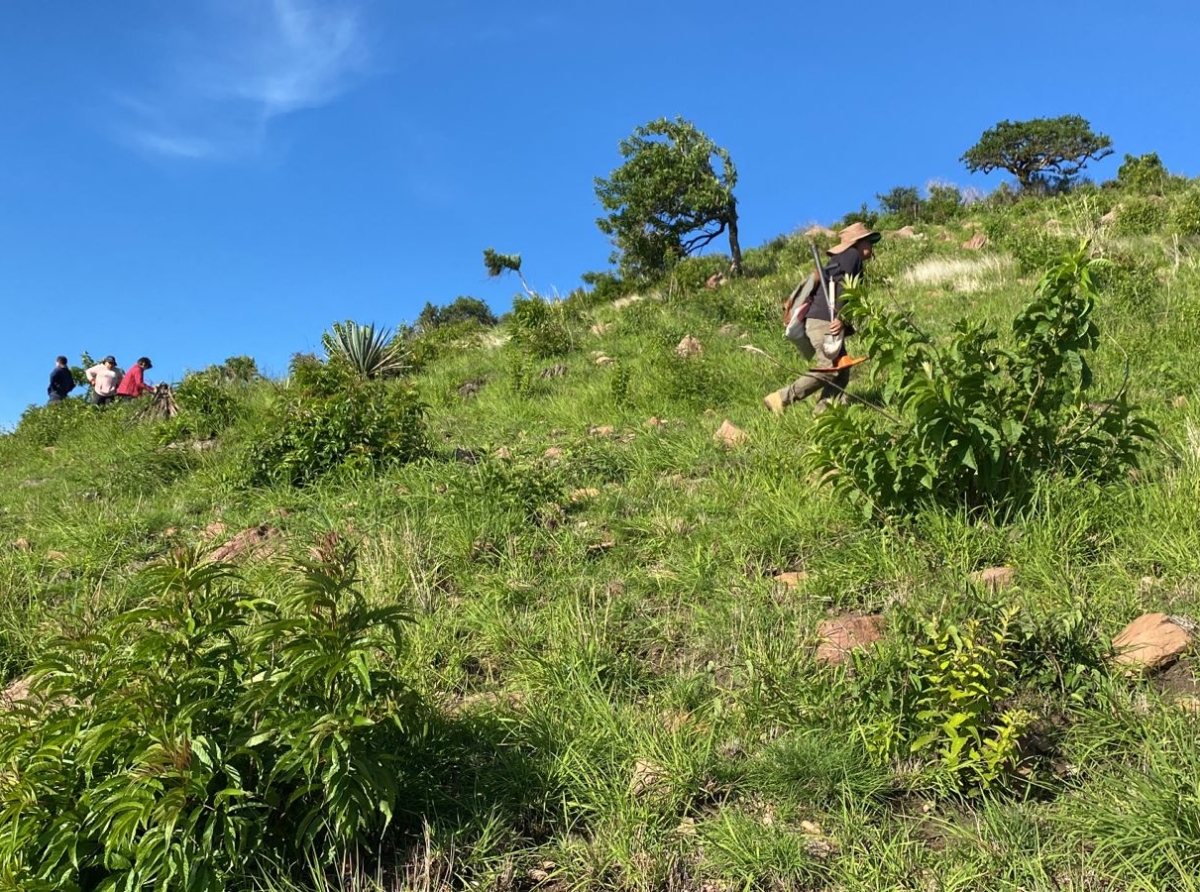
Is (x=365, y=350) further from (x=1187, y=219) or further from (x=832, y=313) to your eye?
(x=1187, y=219)

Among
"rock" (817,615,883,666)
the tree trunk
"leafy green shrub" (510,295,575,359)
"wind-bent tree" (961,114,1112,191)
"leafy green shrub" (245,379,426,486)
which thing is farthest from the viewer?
"wind-bent tree" (961,114,1112,191)

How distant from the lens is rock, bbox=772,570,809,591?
3.45 m

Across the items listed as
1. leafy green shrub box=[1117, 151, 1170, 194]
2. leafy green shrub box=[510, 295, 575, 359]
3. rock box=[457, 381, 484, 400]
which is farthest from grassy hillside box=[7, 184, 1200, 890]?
leafy green shrub box=[1117, 151, 1170, 194]

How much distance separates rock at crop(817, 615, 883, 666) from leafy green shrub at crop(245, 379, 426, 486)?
3.74m

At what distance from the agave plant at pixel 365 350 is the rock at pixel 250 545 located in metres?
6.89

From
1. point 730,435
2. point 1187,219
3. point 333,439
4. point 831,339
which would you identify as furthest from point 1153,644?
point 1187,219

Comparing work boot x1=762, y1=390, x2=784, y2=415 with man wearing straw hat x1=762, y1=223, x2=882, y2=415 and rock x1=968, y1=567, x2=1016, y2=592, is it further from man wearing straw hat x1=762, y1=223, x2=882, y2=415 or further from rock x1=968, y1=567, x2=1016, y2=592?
rock x1=968, y1=567, x2=1016, y2=592

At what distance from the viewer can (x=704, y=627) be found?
3207 millimetres

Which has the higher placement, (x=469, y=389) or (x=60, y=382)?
(x=60, y=382)

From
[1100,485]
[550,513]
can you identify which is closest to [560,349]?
[550,513]

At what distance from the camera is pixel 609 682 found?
2998 mm

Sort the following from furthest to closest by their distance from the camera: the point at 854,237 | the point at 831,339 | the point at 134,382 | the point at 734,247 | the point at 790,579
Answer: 1. the point at 734,247
2. the point at 134,382
3. the point at 854,237
4. the point at 831,339
5. the point at 790,579

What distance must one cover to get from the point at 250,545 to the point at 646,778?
3.17 m

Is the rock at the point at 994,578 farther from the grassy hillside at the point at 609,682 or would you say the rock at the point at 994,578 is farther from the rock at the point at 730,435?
the rock at the point at 730,435
